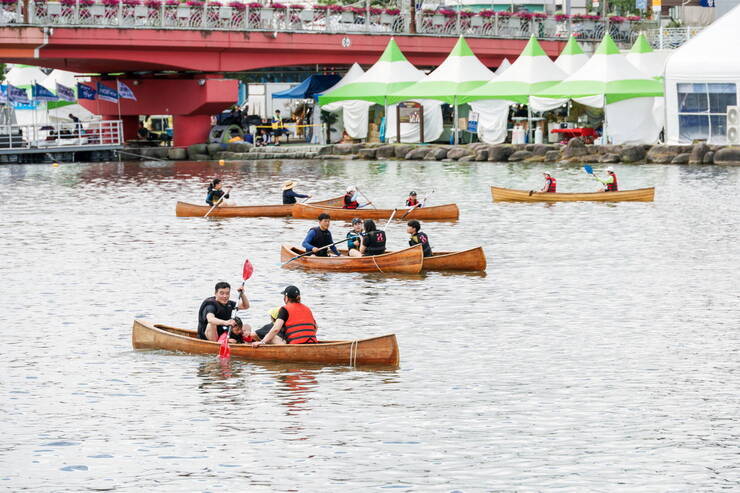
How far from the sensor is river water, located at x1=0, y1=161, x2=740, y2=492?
15383 mm

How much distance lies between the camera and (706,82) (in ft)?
199

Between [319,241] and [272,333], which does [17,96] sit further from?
[272,333]

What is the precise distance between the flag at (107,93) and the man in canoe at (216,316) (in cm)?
5516

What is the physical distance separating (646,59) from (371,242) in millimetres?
44524

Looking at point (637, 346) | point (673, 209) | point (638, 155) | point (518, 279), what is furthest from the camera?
point (638, 155)

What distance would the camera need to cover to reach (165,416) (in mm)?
17672

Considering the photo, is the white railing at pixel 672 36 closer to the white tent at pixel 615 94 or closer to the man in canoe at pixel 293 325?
the white tent at pixel 615 94

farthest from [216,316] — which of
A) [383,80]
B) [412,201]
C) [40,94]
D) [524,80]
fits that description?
[40,94]

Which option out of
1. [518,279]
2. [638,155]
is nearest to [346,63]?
[638,155]

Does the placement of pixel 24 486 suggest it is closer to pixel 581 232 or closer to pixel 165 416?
pixel 165 416

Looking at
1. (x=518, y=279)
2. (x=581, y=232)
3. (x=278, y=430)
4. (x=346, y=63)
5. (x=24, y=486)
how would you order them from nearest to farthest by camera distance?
1. (x=24, y=486)
2. (x=278, y=430)
3. (x=518, y=279)
4. (x=581, y=232)
5. (x=346, y=63)

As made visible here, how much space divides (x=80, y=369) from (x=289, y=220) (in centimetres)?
2213

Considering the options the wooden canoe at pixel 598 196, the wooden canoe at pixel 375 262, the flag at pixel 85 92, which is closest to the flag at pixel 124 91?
the flag at pixel 85 92

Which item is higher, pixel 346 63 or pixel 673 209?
pixel 346 63
